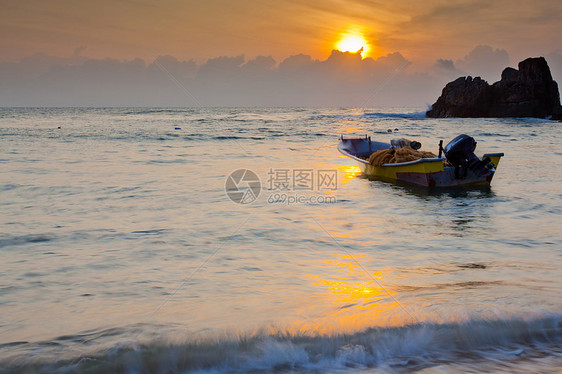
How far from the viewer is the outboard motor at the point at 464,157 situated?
1070cm

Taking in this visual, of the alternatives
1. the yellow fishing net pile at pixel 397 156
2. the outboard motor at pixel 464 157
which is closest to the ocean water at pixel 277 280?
the outboard motor at pixel 464 157

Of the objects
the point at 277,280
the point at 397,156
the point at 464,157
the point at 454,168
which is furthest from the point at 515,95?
the point at 277,280

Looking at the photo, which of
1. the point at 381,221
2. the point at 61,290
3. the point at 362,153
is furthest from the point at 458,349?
the point at 362,153

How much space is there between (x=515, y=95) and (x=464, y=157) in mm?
60790

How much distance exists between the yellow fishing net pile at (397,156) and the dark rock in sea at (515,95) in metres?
58.7

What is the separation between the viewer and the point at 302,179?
42.5ft

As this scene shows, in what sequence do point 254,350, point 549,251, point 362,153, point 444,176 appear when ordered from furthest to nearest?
1. point 362,153
2. point 444,176
3. point 549,251
4. point 254,350

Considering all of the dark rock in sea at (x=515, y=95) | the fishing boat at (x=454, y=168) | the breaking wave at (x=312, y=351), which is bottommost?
the breaking wave at (x=312, y=351)

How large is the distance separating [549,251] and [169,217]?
5990 mm

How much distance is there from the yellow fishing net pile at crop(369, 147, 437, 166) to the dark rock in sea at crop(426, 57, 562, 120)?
5867 centimetres

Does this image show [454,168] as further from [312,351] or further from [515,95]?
[515,95]

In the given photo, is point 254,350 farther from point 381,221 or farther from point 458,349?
point 381,221

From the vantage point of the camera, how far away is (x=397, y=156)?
11891 mm

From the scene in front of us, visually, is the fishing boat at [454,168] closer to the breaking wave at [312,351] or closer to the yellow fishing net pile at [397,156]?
the yellow fishing net pile at [397,156]
